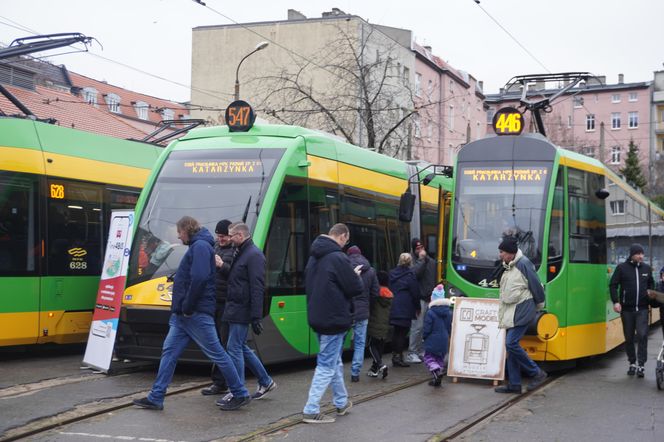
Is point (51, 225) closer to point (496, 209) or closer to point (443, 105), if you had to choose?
point (496, 209)

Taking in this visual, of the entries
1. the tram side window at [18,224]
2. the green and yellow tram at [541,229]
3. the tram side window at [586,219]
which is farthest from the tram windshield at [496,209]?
the tram side window at [18,224]

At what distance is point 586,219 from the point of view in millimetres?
12555

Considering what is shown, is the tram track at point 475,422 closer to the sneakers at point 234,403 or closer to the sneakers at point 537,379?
the sneakers at point 537,379

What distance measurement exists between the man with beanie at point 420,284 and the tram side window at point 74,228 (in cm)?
470

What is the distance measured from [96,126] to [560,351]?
26.1m

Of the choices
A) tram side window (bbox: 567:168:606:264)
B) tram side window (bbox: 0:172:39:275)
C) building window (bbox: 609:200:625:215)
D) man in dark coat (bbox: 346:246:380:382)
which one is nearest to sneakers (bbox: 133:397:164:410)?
man in dark coat (bbox: 346:246:380:382)

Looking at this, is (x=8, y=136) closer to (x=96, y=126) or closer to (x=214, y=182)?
(x=214, y=182)

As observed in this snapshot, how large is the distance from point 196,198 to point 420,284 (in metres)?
3.84

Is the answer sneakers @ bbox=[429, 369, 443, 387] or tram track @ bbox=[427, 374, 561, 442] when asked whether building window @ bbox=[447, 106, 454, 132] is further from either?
tram track @ bbox=[427, 374, 561, 442]

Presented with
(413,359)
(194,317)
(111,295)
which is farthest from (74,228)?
(413,359)

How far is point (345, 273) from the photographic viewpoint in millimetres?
8219

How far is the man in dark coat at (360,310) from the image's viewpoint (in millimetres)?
11000

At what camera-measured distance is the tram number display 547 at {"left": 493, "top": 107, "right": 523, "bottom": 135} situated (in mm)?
12664

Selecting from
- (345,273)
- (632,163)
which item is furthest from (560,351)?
(632,163)
